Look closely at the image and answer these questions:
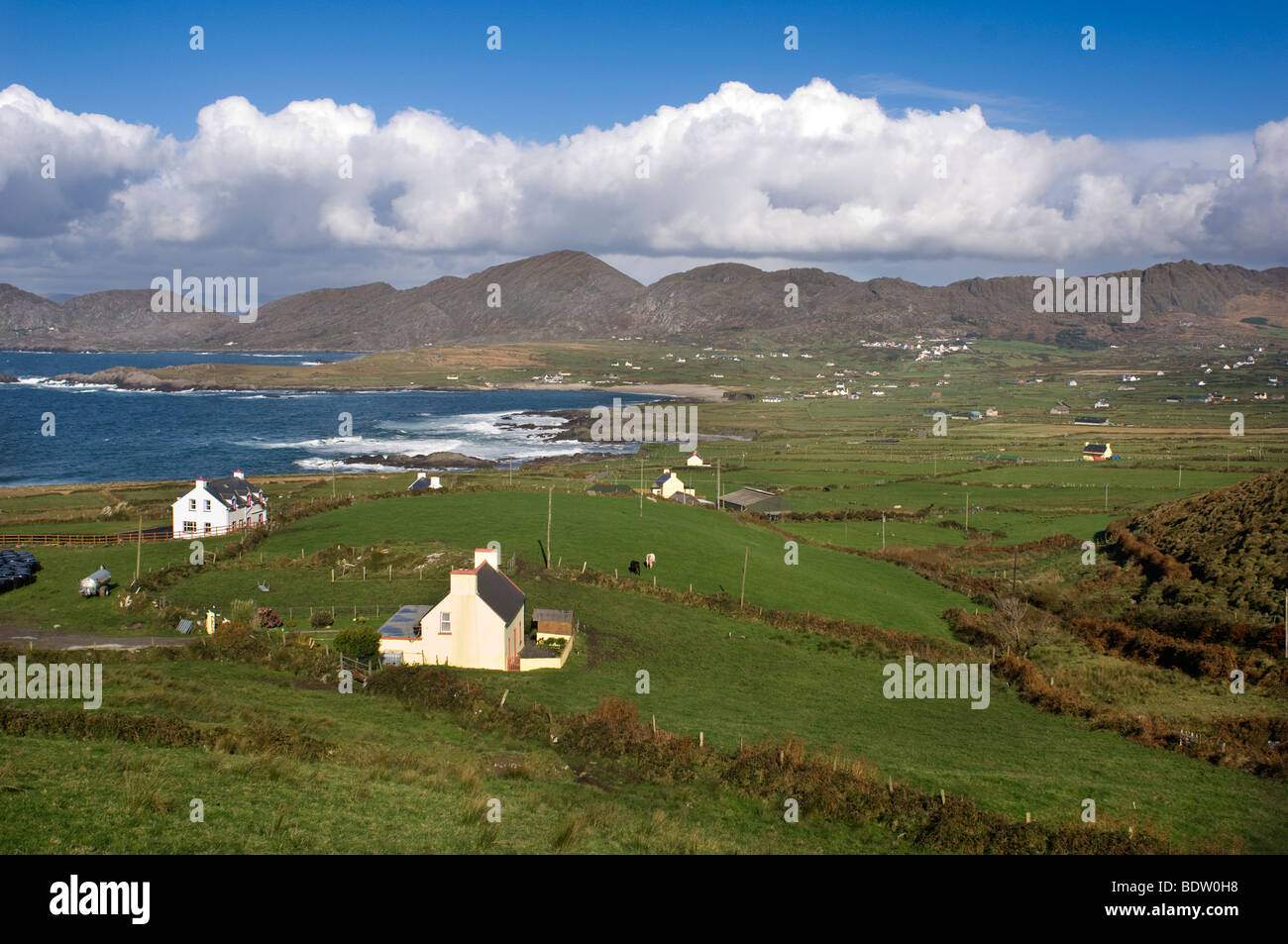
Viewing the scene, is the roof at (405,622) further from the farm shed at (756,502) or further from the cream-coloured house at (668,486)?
the farm shed at (756,502)

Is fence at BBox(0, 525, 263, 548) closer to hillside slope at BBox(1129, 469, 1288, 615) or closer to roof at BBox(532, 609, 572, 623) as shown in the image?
roof at BBox(532, 609, 572, 623)

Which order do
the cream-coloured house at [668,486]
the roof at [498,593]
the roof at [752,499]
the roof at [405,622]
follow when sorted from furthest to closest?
the roof at [752,499] < the cream-coloured house at [668,486] < the roof at [405,622] < the roof at [498,593]

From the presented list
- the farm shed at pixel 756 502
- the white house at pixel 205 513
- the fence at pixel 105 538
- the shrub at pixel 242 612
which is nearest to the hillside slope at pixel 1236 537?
the farm shed at pixel 756 502

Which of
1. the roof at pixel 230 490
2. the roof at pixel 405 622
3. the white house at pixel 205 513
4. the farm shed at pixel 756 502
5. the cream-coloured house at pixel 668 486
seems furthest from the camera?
the cream-coloured house at pixel 668 486

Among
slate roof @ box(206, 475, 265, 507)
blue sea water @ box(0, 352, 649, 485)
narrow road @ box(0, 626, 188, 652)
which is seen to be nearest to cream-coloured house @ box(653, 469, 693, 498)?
slate roof @ box(206, 475, 265, 507)

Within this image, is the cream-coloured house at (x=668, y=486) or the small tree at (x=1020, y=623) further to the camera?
the cream-coloured house at (x=668, y=486)
